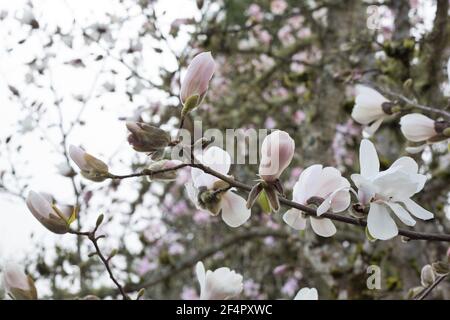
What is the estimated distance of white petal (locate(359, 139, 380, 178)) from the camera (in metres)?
0.63

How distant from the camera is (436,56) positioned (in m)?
1.50

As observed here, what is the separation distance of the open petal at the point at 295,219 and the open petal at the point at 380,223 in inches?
3.8

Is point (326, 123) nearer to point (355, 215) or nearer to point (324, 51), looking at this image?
point (324, 51)

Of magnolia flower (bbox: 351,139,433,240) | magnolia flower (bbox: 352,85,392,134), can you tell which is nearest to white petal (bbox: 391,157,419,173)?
magnolia flower (bbox: 351,139,433,240)

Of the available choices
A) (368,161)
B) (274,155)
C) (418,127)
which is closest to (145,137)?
(274,155)

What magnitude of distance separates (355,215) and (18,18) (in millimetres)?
1666

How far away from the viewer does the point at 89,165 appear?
2.18 ft

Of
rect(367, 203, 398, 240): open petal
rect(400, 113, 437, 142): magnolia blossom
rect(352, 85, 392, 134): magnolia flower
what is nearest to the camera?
rect(367, 203, 398, 240): open petal

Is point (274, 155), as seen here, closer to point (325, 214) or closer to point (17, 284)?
point (325, 214)

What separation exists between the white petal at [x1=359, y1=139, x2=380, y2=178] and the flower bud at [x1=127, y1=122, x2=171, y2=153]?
24 cm

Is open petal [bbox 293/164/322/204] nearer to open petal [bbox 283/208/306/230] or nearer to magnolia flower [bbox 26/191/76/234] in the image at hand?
open petal [bbox 283/208/306/230]

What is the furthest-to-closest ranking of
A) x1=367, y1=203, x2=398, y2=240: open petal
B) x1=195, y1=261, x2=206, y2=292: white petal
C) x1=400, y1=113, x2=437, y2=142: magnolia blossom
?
x1=400, y1=113, x2=437, y2=142: magnolia blossom, x1=195, y1=261, x2=206, y2=292: white petal, x1=367, y1=203, x2=398, y2=240: open petal

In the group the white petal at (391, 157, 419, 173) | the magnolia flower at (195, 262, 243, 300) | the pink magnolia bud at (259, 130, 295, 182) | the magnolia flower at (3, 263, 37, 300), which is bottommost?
the magnolia flower at (195, 262, 243, 300)

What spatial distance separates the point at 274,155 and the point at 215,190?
103mm
